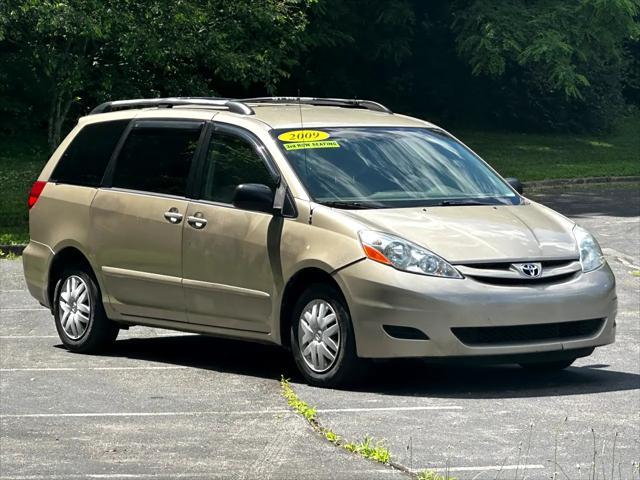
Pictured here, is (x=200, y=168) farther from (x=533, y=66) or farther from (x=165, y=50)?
(x=533, y=66)

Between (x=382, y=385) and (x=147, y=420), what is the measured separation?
1823mm

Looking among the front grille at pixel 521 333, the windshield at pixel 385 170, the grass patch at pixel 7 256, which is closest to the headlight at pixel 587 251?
the front grille at pixel 521 333

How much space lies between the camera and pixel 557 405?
357 inches

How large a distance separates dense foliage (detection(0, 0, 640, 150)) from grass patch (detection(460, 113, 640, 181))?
1067 millimetres

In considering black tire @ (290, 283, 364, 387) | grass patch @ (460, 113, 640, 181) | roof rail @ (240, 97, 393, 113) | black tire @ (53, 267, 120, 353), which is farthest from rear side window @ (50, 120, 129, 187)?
grass patch @ (460, 113, 640, 181)

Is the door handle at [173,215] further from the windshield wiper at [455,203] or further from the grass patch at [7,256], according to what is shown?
the grass patch at [7,256]

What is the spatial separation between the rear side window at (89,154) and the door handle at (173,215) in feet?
3.52

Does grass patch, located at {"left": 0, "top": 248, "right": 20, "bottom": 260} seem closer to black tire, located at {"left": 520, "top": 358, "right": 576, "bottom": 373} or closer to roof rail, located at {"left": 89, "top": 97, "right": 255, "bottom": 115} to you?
roof rail, located at {"left": 89, "top": 97, "right": 255, "bottom": 115}

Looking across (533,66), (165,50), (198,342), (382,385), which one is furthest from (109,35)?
(533,66)

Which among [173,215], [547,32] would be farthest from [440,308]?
[547,32]

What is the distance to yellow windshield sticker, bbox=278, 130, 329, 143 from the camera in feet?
34.4

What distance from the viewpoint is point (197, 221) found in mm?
10602

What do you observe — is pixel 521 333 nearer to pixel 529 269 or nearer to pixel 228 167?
pixel 529 269

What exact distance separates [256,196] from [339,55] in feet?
105
